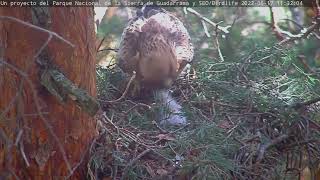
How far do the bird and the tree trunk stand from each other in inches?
26.0

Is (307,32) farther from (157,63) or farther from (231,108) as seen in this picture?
(157,63)

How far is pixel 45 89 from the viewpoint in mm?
1923

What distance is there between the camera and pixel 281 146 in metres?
2.30

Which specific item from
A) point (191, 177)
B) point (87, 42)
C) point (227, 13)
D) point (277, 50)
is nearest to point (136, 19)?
point (277, 50)

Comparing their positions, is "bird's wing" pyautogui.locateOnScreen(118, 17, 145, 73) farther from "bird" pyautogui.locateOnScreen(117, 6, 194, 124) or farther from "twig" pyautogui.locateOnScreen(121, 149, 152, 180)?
"twig" pyautogui.locateOnScreen(121, 149, 152, 180)

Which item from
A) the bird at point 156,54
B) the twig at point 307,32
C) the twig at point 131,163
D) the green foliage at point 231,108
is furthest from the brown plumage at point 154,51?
the twig at point 131,163

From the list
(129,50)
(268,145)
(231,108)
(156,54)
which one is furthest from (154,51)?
(268,145)

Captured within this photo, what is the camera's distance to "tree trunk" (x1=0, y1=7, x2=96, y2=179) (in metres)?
1.88

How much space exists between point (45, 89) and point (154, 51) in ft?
2.79

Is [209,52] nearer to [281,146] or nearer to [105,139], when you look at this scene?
[281,146]

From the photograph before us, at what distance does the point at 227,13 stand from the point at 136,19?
6.20 feet

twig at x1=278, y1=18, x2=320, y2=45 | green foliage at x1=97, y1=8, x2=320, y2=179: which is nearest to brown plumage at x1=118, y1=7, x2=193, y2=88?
green foliage at x1=97, y1=8, x2=320, y2=179

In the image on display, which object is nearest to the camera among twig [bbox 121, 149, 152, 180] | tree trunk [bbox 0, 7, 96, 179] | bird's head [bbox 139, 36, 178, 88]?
tree trunk [bbox 0, 7, 96, 179]

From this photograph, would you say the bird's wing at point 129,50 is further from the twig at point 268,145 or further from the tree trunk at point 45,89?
the twig at point 268,145
